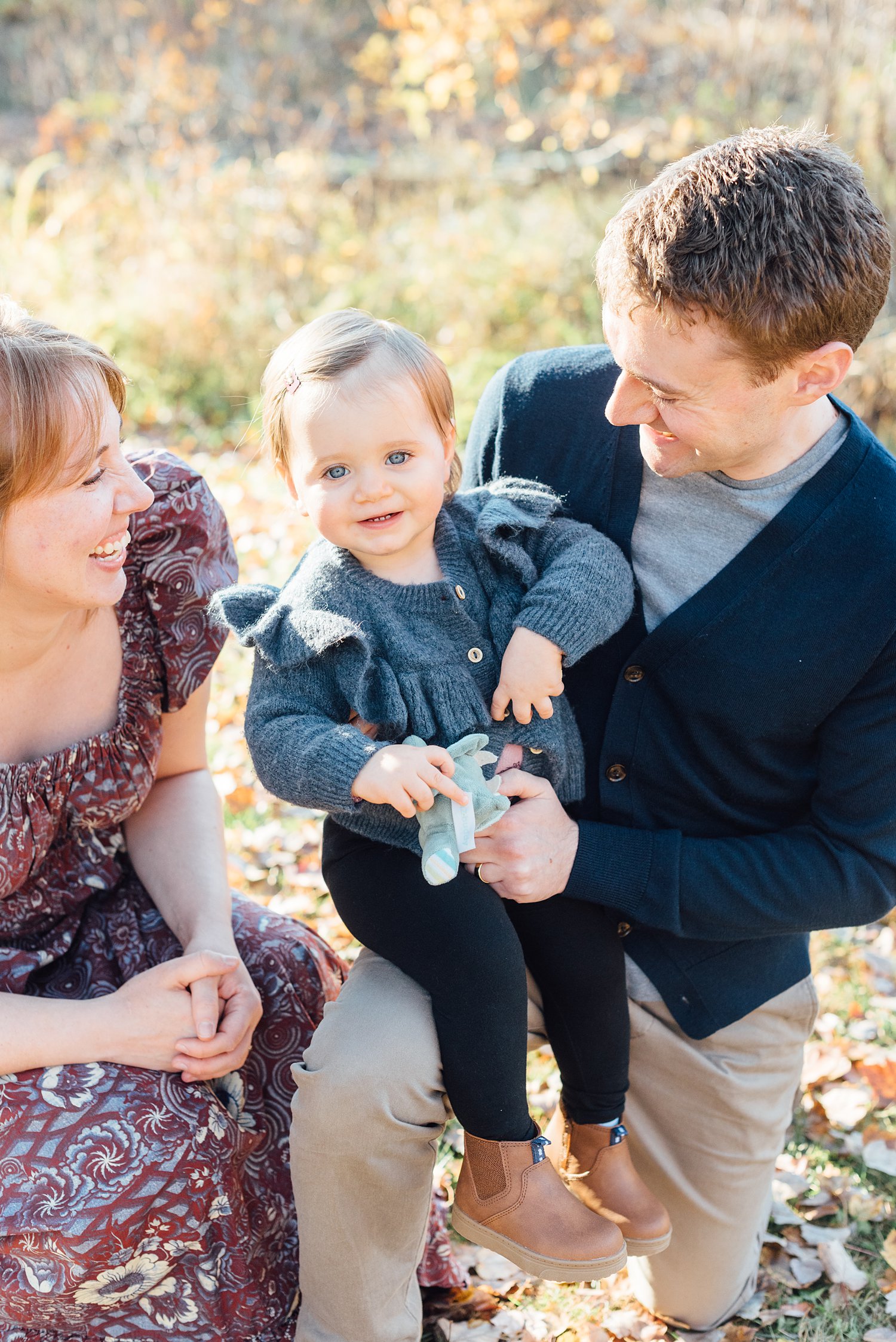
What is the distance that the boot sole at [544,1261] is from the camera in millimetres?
2088

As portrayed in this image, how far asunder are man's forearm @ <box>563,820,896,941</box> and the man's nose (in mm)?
782

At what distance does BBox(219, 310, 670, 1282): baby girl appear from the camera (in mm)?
2111

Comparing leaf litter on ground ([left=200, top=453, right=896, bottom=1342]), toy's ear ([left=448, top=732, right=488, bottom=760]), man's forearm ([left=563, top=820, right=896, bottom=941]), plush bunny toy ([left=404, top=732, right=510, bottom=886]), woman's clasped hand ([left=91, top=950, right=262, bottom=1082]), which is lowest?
leaf litter on ground ([left=200, top=453, right=896, bottom=1342])

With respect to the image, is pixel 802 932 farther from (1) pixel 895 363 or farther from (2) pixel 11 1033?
(1) pixel 895 363

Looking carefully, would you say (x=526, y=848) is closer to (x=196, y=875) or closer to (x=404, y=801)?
(x=404, y=801)

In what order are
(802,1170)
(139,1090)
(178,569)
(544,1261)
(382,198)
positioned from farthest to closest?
1. (382,198)
2. (802,1170)
3. (178,569)
4. (139,1090)
5. (544,1261)

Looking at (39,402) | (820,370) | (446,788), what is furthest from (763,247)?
(39,402)

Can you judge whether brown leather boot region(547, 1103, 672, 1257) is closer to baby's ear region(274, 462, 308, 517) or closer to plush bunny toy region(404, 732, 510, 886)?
plush bunny toy region(404, 732, 510, 886)

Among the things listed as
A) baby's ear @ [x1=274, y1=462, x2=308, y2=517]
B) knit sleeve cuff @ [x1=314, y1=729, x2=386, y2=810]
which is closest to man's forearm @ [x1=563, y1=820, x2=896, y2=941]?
knit sleeve cuff @ [x1=314, y1=729, x2=386, y2=810]

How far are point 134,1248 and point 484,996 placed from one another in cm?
75

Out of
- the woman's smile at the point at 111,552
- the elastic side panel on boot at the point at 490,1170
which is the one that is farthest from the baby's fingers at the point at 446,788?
the woman's smile at the point at 111,552

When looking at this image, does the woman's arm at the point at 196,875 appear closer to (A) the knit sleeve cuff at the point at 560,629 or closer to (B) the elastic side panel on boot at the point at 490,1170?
(B) the elastic side panel on boot at the point at 490,1170

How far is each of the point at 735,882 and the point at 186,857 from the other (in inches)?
44.0

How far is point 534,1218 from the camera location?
6.89 ft
